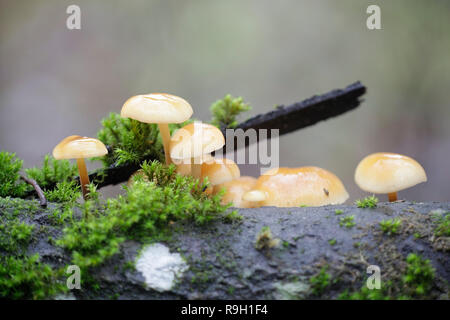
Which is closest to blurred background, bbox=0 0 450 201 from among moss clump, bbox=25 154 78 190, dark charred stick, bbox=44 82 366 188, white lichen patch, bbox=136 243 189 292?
dark charred stick, bbox=44 82 366 188

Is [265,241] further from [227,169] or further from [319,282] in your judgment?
[227,169]

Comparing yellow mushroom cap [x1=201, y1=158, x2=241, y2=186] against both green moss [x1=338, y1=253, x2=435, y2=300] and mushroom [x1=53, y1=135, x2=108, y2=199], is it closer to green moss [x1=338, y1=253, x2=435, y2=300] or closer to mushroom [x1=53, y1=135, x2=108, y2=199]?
mushroom [x1=53, y1=135, x2=108, y2=199]

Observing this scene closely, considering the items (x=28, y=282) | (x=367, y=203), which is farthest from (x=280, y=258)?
(x=28, y=282)

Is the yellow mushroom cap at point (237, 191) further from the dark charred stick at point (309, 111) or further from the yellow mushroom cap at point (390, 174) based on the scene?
the yellow mushroom cap at point (390, 174)
